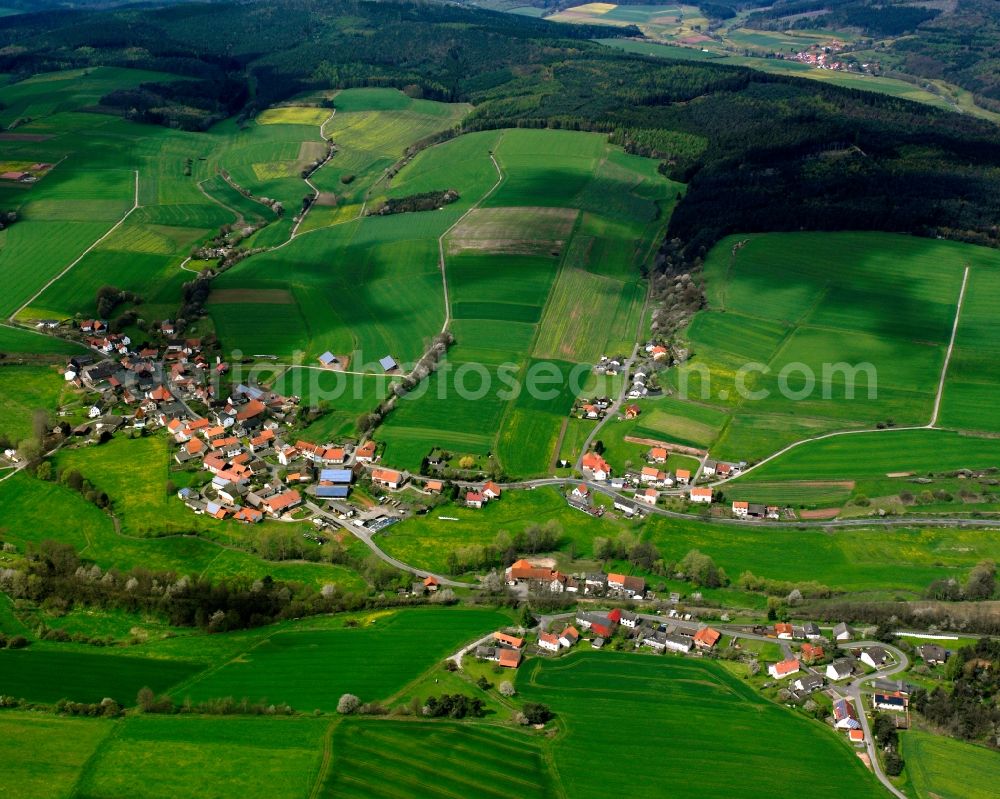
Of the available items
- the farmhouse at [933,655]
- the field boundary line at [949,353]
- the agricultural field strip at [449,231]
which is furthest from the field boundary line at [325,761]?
the field boundary line at [949,353]

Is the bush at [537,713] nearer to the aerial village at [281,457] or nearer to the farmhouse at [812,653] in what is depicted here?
the farmhouse at [812,653]

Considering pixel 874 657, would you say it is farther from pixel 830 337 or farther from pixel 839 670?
pixel 830 337

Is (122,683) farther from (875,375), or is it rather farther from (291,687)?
(875,375)

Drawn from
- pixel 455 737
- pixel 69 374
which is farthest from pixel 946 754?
pixel 69 374

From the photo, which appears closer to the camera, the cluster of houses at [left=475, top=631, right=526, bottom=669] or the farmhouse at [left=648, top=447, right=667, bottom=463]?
the cluster of houses at [left=475, top=631, right=526, bottom=669]

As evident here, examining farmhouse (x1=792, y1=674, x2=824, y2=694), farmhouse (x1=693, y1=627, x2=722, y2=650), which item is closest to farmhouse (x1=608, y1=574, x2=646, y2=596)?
farmhouse (x1=693, y1=627, x2=722, y2=650)

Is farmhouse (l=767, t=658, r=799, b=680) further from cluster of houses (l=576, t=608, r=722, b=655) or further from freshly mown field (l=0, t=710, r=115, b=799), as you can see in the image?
freshly mown field (l=0, t=710, r=115, b=799)

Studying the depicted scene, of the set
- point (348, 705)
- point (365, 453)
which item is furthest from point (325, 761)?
point (365, 453)
